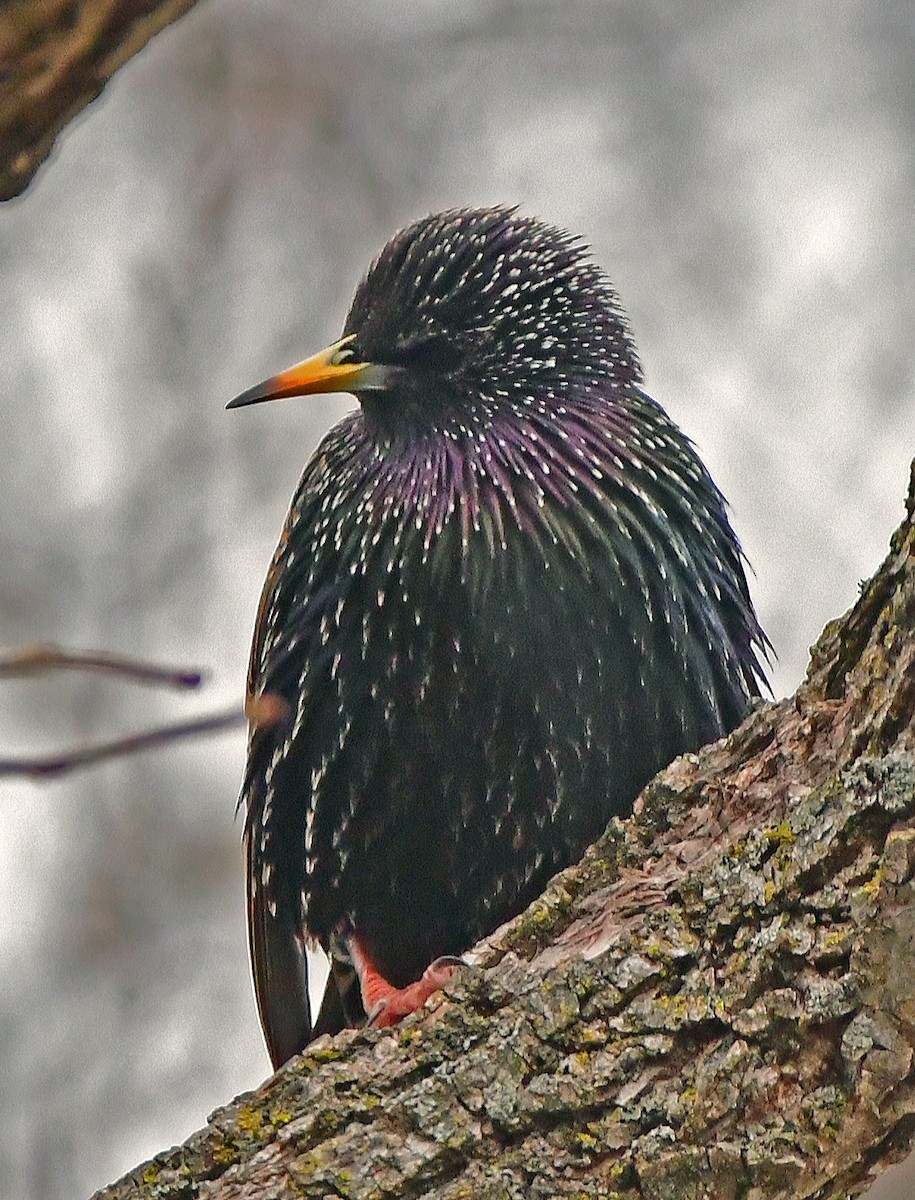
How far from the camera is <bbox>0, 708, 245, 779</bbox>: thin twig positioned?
1.19m

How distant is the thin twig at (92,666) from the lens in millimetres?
1196

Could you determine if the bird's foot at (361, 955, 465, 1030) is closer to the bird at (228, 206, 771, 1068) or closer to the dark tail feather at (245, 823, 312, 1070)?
the bird at (228, 206, 771, 1068)

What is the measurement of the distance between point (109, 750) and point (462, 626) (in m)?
2.55

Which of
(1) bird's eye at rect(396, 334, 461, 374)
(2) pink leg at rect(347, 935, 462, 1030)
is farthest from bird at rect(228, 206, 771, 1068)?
(2) pink leg at rect(347, 935, 462, 1030)

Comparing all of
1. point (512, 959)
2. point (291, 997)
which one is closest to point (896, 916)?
point (512, 959)

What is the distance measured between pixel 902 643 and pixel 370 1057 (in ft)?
3.32

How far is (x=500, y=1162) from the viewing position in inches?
93.8

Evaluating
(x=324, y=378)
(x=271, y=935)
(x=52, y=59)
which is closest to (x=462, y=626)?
(x=324, y=378)

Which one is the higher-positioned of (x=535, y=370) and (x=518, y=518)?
(x=535, y=370)


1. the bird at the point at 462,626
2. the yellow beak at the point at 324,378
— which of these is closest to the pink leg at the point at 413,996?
the bird at the point at 462,626

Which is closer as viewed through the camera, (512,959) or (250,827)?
(512,959)

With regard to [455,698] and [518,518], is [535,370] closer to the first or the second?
[518,518]

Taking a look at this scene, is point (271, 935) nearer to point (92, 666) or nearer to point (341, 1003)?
point (341, 1003)

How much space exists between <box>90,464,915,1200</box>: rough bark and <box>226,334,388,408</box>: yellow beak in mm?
1711
